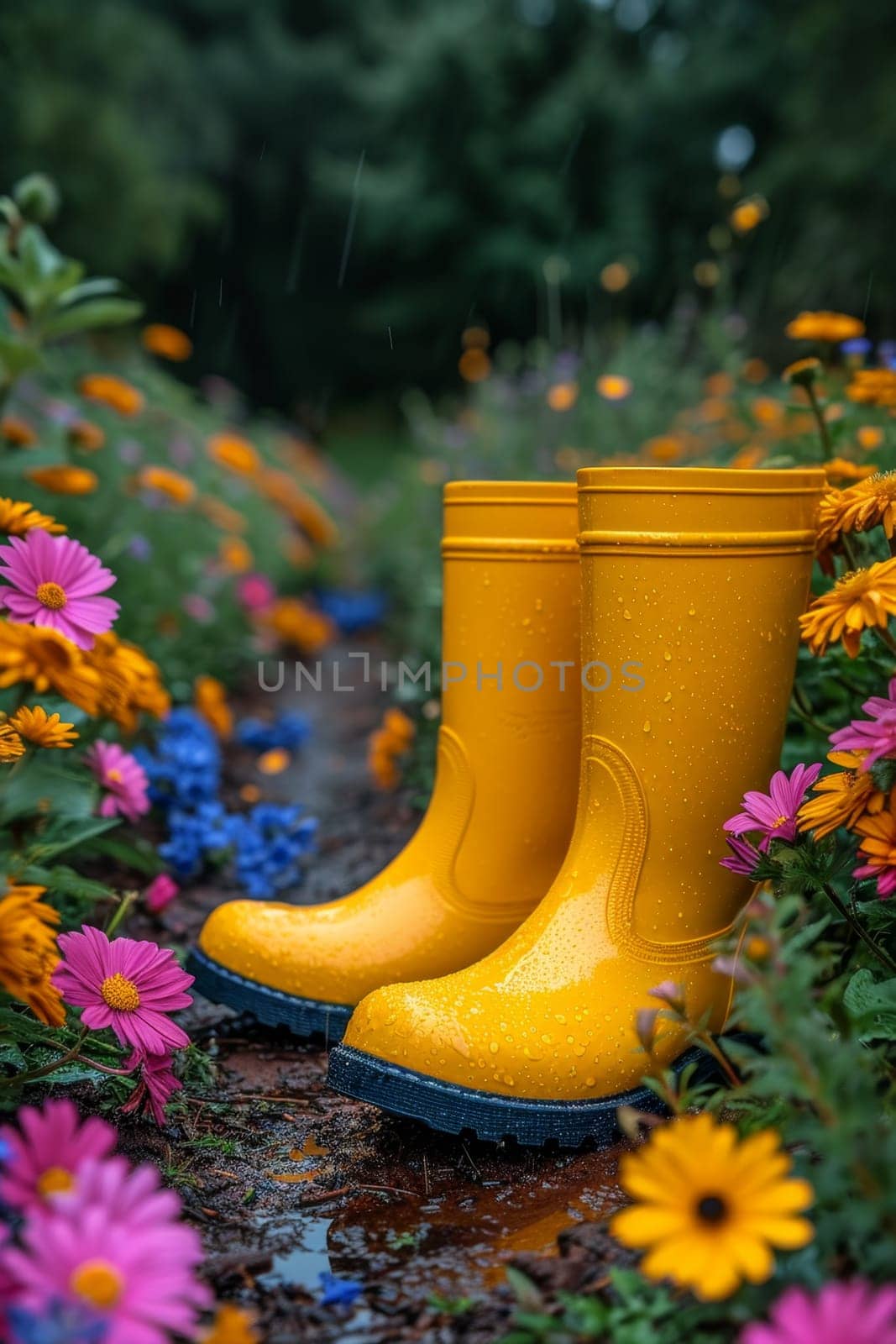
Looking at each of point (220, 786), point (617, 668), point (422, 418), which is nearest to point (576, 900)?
point (617, 668)

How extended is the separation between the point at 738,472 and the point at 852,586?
0.21 m

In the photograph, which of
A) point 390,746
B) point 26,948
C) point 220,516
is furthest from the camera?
point 220,516

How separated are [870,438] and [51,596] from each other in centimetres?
121

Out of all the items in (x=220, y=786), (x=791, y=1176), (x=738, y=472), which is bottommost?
(x=791, y=1176)

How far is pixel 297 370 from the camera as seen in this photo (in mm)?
14859

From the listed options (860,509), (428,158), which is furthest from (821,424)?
(428,158)

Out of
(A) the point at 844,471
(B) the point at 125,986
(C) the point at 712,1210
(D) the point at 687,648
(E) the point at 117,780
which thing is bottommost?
(C) the point at 712,1210

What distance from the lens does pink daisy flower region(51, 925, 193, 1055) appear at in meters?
1.00

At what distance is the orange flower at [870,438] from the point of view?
5.61ft

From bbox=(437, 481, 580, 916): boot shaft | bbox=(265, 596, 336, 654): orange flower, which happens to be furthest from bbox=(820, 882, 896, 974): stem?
bbox=(265, 596, 336, 654): orange flower

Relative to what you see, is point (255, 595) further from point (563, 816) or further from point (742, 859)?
point (742, 859)

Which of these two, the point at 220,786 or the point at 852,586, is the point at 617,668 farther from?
the point at 220,786

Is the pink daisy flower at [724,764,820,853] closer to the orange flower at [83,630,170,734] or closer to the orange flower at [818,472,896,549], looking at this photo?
the orange flower at [818,472,896,549]

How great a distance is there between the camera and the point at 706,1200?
668 millimetres
